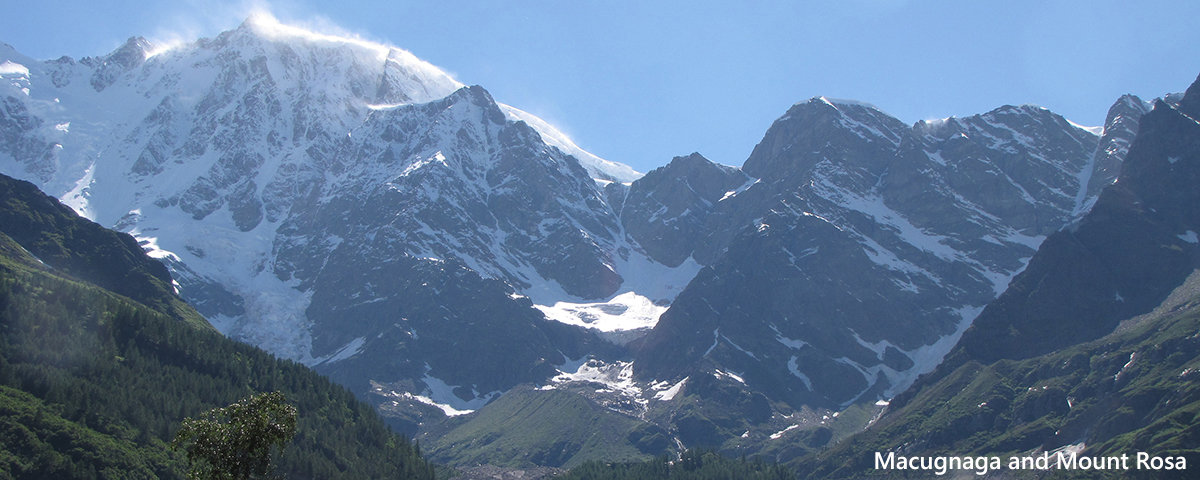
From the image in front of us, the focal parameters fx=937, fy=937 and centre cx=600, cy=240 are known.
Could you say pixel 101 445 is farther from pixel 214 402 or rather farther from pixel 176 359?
pixel 176 359

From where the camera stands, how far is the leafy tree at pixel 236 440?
52.9 m

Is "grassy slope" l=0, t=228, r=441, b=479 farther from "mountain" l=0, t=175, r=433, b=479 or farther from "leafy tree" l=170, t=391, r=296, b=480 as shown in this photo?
"leafy tree" l=170, t=391, r=296, b=480

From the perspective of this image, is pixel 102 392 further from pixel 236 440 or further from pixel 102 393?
pixel 236 440

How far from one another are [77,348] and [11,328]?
1089cm

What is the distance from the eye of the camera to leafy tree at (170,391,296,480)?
5294cm

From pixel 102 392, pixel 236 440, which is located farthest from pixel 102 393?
pixel 236 440

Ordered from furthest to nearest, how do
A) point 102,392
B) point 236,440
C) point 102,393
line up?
point 102,392
point 102,393
point 236,440

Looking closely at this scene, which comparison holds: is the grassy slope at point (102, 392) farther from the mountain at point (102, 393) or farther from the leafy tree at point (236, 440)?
the leafy tree at point (236, 440)

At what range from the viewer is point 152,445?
150 meters

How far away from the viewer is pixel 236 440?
5297 centimetres

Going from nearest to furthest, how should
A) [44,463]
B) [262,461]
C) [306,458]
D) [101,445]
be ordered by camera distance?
[262,461]
[44,463]
[101,445]
[306,458]

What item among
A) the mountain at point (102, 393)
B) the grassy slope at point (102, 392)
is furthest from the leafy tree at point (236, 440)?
the grassy slope at point (102, 392)

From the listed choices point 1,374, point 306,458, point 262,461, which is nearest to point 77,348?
point 1,374

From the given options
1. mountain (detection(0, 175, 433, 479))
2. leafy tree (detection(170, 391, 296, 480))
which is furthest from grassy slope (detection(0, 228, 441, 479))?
leafy tree (detection(170, 391, 296, 480))
